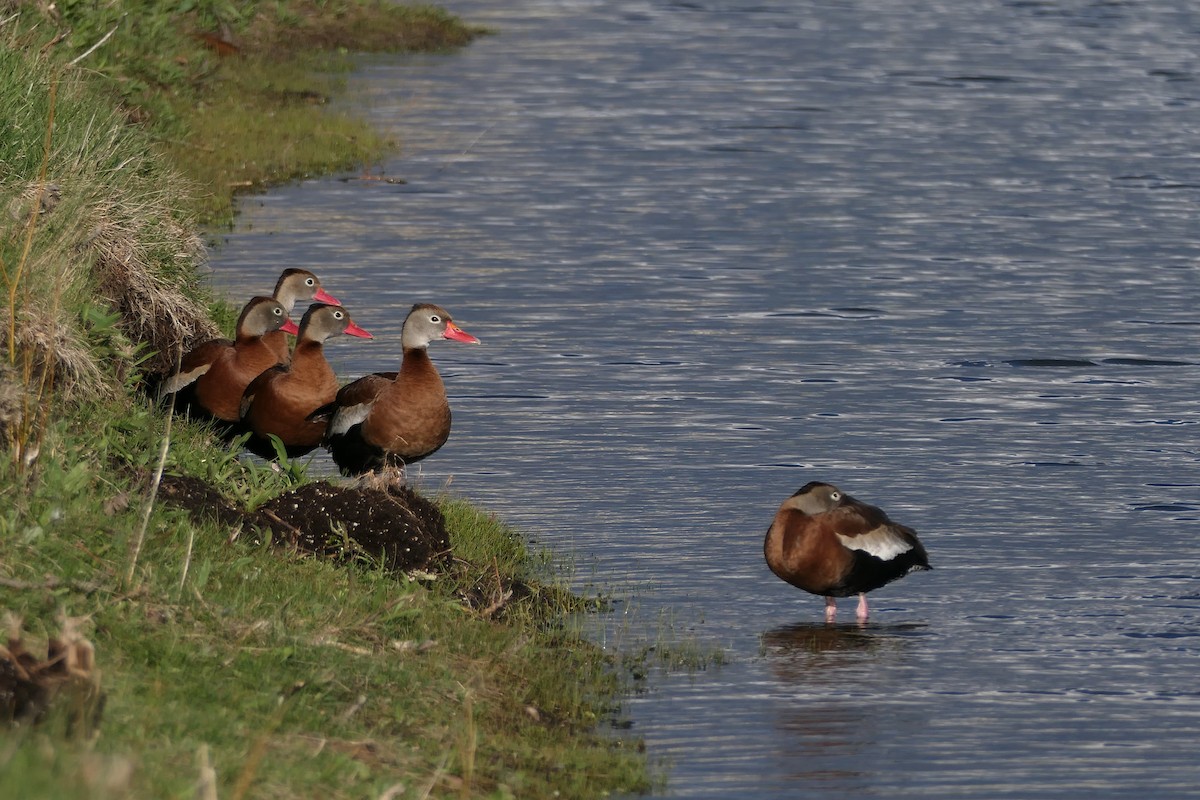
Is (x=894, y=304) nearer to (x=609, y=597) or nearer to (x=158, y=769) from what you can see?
(x=609, y=597)

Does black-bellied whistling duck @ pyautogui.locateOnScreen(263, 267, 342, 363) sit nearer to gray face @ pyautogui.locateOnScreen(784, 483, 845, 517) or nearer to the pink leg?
gray face @ pyautogui.locateOnScreen(784, 483, 845, 517)

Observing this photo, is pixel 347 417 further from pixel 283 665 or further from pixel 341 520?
pixel 283 665

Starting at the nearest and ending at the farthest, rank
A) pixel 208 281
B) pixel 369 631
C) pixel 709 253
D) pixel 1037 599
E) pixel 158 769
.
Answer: pixel 158 769, pixel 369 631, pixel 1037 599, pixel 208 281, pixel 709 253

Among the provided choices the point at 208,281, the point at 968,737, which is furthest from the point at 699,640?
the point at 208,281

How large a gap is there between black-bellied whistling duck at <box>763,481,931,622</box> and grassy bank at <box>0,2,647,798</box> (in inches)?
47.3

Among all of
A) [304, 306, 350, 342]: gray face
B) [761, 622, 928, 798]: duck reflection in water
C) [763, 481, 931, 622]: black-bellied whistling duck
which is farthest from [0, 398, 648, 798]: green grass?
[304, 306, 350, 342]: gray face

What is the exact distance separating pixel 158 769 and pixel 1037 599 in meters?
5.92

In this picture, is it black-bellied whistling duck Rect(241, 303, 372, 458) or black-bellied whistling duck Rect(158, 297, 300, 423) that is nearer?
black-bellied whistling duck Rect(241, 303, 372, 458)

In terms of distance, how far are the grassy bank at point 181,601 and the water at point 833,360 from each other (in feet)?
2.29

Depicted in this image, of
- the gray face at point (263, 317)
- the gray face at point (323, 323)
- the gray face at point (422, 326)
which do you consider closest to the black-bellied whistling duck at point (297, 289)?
the gray face at point (263, 317)

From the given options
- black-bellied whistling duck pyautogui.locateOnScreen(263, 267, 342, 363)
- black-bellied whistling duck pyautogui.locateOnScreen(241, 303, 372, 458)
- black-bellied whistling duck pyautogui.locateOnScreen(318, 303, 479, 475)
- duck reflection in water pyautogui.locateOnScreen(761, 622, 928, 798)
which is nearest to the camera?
duck reflection in water pyautogui.locateOnScreen(761, 622, 928, 798)

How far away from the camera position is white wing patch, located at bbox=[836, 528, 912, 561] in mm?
10875

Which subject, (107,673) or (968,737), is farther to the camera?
(968,737)

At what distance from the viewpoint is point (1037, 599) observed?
11211mm
